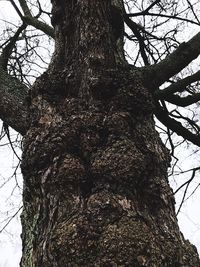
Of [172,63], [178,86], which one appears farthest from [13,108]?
[178,86]

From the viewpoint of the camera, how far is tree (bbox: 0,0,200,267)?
3.23 feet

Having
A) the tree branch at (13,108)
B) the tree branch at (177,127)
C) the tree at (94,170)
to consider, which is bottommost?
the tree at (94,170)

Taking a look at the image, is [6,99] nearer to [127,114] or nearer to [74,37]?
[74,37]

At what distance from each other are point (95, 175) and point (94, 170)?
0.02 meters

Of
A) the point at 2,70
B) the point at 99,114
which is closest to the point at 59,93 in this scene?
the point at 99,114

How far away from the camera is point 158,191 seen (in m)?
1.21

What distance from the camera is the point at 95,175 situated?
119 centimetres

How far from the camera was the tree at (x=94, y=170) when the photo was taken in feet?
3.23

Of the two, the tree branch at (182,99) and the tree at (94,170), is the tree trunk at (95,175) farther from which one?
the tree branch at (182,99)

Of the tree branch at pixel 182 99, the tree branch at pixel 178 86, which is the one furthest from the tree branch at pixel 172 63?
the tree branch at pixel 182 99

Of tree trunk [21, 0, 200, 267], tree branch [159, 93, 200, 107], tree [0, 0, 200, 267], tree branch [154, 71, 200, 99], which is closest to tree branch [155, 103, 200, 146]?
tree branch [159, 93, 200, 107]

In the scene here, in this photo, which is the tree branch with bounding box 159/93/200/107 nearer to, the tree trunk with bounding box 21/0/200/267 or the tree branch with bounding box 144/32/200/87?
the tree branch with bounding box 144/32/200/87

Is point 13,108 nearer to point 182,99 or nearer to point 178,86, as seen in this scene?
point 178,86

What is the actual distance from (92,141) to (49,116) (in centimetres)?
26
